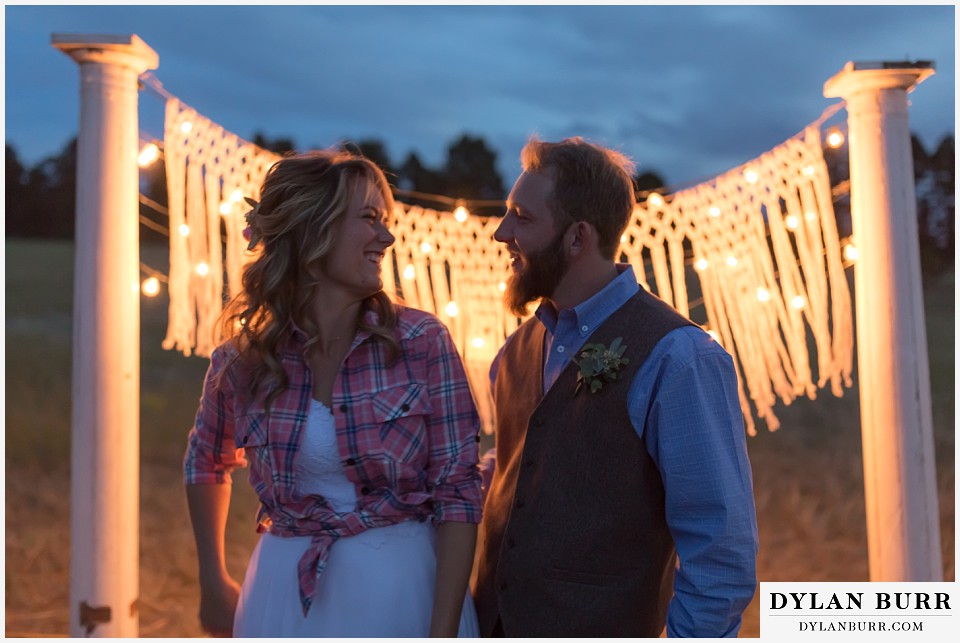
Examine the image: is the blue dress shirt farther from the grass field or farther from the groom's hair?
the grass field

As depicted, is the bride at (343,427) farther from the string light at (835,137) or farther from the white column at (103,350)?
the string light at (835,137)

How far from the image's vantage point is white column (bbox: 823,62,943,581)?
2.39 metres

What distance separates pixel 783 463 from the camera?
754cm

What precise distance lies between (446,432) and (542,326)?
0.33 metres

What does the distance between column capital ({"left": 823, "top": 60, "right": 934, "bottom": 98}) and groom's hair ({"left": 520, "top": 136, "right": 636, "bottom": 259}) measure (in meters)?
1.11

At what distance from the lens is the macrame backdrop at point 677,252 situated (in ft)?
8.07

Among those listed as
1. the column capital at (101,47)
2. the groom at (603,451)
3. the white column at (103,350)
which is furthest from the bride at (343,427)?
the column capital at (101,47)

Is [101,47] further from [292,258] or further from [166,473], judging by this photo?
[166,473]

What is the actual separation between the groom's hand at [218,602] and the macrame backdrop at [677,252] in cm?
98

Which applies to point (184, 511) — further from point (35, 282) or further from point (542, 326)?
point (542, 326)

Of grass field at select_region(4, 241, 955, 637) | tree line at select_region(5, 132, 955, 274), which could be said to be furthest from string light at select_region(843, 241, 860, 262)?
tree line at select_region(5, 132, 955, 274)

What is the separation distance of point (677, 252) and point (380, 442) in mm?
1403

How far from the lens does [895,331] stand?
240 centimetres

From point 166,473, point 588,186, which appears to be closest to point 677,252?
point 588,186
